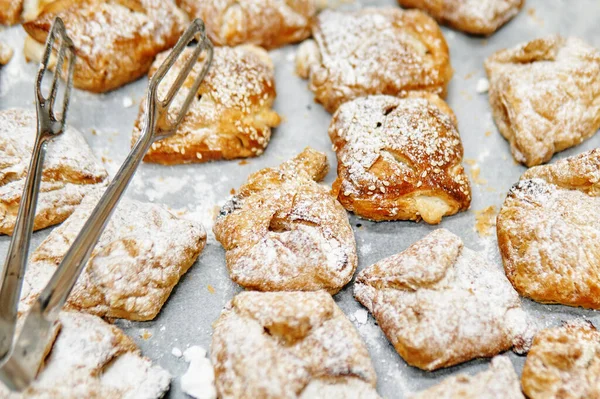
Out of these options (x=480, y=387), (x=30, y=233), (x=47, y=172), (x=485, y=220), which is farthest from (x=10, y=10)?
(x=480, y=387)

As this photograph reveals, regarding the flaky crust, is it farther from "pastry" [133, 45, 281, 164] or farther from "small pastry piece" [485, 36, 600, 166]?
"pastry" [133, 45, 281, 164]

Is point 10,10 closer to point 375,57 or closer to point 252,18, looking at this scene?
point 252,18

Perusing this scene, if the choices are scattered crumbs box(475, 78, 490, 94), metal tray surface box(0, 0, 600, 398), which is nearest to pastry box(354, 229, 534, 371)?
metal tray surface box(0, 0, 600, 398)

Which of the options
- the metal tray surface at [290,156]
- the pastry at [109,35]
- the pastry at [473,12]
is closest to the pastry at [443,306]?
the metal tray surface at [290,156]

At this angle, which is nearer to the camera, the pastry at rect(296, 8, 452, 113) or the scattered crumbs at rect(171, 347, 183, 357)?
the scattered crumbs at rect(171, 347, 183, 357)

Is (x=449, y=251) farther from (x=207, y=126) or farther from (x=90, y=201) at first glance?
(x=90, y=201)

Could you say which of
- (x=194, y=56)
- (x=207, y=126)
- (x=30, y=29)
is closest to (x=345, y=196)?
(x=207, y=126)
